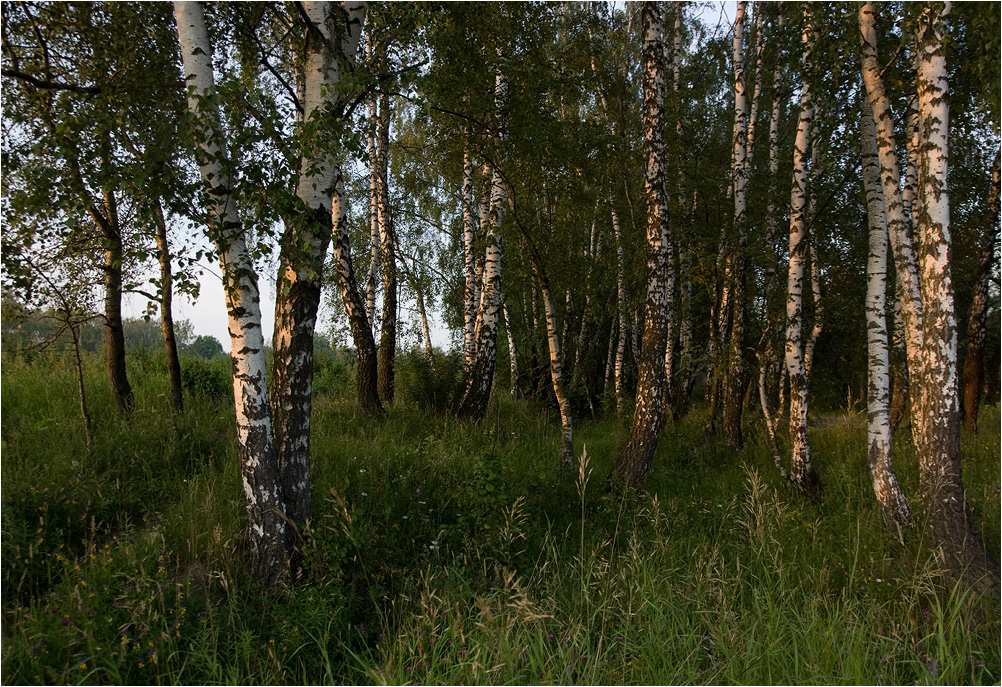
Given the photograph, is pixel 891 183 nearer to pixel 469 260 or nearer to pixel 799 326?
pixel 799 326

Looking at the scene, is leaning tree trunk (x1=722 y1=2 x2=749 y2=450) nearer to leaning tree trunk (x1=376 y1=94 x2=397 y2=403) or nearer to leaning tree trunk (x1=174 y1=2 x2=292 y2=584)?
leaning tree trunk (x1=376 y1=94 x2=397 y2=403)

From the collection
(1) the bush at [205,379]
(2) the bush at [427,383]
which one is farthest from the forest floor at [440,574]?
(2) the bush at [427,383]

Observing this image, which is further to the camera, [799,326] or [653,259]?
[799,326]

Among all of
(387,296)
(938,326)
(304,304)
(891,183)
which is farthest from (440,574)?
(387,296)

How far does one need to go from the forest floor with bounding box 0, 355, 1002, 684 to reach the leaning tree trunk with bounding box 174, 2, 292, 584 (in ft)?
0.84

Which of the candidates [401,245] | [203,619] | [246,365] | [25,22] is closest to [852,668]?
[203,619]

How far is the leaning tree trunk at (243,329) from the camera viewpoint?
3689mm

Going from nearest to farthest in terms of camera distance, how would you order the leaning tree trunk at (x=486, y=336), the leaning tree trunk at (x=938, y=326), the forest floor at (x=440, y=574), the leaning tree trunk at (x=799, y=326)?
1. the forest floor at (x=440, y=574)
2. the leaning tree trunk at (x=938, y=326)
3. the leaning tree trunk at (x=799, y=326)
4. the leaning tree trunk at (x=486, y=336)

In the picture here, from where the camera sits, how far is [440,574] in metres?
4.00

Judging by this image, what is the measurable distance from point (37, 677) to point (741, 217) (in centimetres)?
921

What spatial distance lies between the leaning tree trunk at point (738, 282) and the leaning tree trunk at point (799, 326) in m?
1.16

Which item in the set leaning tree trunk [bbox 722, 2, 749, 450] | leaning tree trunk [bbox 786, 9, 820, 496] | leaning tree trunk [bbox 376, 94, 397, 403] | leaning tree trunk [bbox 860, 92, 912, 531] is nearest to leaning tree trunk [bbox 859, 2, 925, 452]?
leaning tree trunk [bbox 860, 92, 912, 531]

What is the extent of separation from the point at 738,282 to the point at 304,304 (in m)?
7.15

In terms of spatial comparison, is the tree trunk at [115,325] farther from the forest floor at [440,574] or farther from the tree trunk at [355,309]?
the tree trunk at [355,309]
